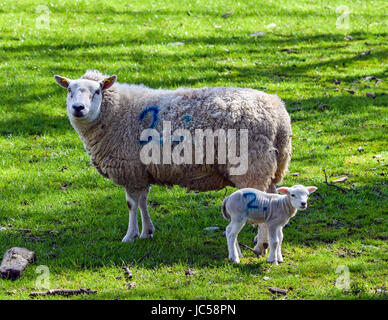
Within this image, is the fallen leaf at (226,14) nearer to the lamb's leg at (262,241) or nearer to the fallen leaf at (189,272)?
the lamb's leg at (262,241)

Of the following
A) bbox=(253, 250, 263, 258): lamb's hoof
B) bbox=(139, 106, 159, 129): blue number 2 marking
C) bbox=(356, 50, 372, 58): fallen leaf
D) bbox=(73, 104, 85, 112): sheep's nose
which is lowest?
bbox=(253, 250, 263, 258): lamb's hoof

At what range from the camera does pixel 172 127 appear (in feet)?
22.7

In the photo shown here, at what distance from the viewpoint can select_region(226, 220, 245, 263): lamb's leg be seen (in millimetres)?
6289

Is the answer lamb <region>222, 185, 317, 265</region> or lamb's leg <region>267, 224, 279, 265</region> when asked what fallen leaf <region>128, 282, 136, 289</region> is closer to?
lamb <region>222, 185, 317, 265</region>

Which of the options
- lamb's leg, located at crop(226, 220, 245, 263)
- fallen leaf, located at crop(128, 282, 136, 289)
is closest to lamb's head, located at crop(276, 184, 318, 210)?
lamb's leg, located at crop(226, 220, 245, 263)

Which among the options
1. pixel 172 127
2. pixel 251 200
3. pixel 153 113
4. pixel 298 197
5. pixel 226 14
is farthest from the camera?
pixel 226 14

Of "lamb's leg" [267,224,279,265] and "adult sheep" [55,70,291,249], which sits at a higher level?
"adult sheep" [55,70,291,249]

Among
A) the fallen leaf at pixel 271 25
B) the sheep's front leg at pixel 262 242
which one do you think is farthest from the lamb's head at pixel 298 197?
the fallen leaf at pixel 271 25

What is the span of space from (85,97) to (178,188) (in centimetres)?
252

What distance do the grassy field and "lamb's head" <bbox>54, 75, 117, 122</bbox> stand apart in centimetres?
149

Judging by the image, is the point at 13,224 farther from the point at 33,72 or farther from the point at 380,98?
the point at 380,98

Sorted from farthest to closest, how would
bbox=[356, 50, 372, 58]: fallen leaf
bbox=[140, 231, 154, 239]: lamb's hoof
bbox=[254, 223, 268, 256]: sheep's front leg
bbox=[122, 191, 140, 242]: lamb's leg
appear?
1. bbox=[356, 50, 372, 58]: fallen leaf
2. bbox=[140, 231, 154, 239]: lamb's hoof
3. bbox=[122, 191, 140, 242]: lamb's leg
4. bbox=[254, 223, 268, 256]: sheep's front leg

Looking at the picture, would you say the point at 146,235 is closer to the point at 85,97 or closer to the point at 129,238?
the point at 129,238

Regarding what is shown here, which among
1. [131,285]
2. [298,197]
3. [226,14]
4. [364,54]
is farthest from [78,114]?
[226,14]
